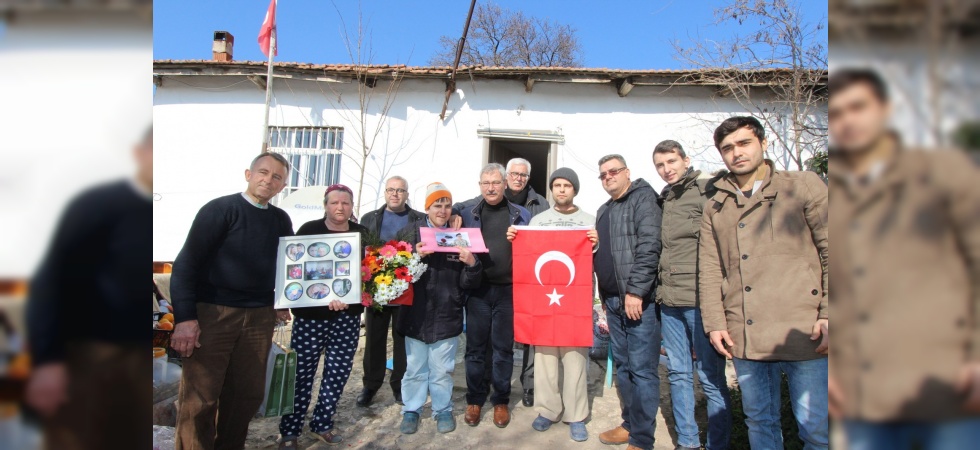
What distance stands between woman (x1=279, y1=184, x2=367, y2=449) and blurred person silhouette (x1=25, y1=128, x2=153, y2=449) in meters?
2.98

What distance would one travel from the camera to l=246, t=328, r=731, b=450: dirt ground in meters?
3.83

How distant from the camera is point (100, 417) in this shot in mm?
637

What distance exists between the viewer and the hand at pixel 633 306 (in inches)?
137

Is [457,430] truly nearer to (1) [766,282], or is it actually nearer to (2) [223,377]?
(2) [223,377]

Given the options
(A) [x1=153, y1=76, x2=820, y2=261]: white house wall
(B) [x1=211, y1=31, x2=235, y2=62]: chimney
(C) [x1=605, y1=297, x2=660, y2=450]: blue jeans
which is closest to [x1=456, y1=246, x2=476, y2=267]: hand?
(C) [x1=605, y1=297, x2=660, y2=450]: blue jeans

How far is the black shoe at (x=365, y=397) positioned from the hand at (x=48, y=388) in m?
4.31

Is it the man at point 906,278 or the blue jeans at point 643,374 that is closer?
the man at point 906,278

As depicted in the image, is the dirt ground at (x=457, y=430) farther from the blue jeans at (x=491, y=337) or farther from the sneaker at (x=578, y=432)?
the blue jeans at (x=491, y=337)

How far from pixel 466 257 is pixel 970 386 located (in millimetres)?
3415

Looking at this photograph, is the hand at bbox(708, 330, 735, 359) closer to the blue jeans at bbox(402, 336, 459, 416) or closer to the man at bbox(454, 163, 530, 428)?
the man at bbox(454, 163, 530, 428)

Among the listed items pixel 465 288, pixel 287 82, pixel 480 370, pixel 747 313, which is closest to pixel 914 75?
pixel 747 313

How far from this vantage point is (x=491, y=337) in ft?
14.0

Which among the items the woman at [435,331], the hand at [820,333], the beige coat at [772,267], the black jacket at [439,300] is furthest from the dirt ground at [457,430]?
the hand at [820,333]

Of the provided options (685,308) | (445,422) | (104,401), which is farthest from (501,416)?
(104,401)
